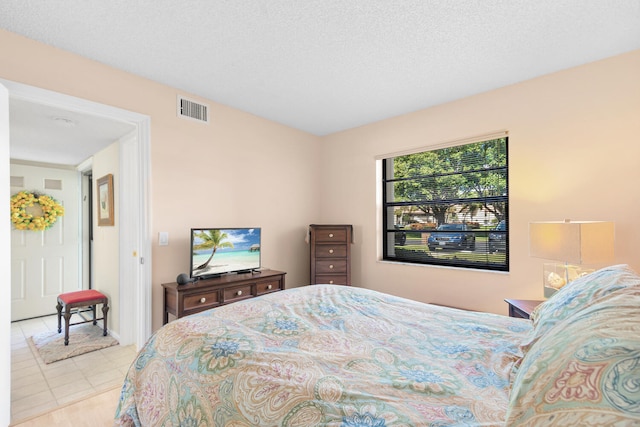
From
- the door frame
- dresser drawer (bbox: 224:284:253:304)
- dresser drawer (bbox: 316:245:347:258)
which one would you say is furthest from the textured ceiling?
dresser drawer (bbox: 224:284:253:304)

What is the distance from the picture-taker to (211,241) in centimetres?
275

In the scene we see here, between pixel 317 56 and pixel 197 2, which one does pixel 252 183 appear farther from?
pixel 197 2

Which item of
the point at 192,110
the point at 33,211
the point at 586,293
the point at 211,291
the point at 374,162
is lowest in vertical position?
the point at 211,291

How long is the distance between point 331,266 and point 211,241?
1473 mm

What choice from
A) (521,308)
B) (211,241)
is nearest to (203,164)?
(211,241)

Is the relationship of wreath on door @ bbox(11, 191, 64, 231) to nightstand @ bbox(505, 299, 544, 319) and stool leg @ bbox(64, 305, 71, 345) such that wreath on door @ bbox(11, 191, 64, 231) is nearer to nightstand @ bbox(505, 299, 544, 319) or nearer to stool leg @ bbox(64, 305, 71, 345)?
stool leg @ bbox(64, 305, 71, 345)

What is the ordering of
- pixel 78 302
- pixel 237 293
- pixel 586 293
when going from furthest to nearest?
pixel 78 302, pixel 237 293, pixel 586 293

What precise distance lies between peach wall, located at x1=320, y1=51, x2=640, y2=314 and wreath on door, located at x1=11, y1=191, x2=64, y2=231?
466cm

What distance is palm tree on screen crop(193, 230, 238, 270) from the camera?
2678 millimetres

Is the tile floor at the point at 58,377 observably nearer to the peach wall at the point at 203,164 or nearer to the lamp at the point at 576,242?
the peach wall at the point at 203,164

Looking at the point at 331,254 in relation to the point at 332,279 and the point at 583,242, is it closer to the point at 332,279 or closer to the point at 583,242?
the point at 332,279

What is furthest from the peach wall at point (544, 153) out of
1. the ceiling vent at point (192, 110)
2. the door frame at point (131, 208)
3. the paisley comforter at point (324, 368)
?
the door frame at point (131, 208)

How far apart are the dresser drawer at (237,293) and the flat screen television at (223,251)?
0.21 m

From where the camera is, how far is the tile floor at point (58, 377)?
83.6 inches
